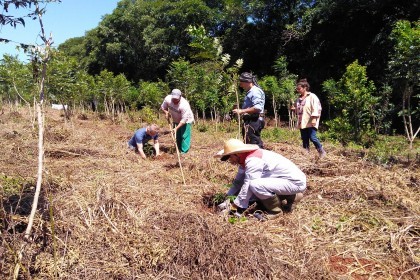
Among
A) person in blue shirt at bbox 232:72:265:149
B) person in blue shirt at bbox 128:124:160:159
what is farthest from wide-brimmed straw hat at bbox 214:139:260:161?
person in blue shirt at bbox 128:124:160:159

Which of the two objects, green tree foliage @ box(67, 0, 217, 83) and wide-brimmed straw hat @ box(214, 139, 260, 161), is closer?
wide-brimmed straw hat @ box(214, 139, 260, 161)

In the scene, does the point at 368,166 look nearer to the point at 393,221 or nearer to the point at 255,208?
the point at 393,221

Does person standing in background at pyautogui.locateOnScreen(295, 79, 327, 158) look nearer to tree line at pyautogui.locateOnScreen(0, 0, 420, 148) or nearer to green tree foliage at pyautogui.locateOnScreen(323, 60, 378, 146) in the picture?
tree line at pyautogui.locateOnScreen(0, 0, 420, 148)

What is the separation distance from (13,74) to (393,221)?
13970mm

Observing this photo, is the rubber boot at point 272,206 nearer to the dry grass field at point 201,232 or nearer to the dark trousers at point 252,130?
the dry grass field at point 201,232

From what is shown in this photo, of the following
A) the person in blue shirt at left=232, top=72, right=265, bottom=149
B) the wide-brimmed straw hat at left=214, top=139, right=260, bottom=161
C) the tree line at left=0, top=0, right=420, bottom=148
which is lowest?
the wide-brimmed straw hat at left=214, top=139, right=260, bottom=161

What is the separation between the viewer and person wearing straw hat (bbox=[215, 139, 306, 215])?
11.9ft

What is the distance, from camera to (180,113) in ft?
22.2

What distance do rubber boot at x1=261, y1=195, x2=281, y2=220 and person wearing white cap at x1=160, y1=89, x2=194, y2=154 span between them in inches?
119

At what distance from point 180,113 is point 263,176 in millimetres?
3264

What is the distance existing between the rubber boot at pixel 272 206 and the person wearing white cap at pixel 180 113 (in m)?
3.03

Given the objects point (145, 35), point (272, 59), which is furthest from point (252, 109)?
point (145, 35)

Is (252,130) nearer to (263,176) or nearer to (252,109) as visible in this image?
(252,109)

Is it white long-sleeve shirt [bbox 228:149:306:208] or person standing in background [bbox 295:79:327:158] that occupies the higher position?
person standing in background [bbox 295:79:327:158]
